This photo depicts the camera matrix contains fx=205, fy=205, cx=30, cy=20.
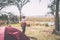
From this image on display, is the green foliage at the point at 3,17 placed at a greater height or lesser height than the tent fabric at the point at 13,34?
greater

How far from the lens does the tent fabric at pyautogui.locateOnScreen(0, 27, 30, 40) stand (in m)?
2.38

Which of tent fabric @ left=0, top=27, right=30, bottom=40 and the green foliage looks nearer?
tent fabric @ left=0, top=27, right=30, bottom=40

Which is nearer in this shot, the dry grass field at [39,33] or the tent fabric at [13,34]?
the tent fabric at [13,34]

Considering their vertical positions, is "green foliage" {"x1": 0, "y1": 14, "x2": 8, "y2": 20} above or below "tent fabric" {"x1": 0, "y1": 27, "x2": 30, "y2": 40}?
above

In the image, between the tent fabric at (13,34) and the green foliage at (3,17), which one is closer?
the tent fabric at (13,34)

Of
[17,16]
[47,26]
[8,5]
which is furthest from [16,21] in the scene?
[47,26]

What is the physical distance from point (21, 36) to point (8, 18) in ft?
0.97

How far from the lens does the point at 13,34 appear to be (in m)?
2.39

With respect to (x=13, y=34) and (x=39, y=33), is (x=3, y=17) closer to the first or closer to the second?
(x=13, y=34)

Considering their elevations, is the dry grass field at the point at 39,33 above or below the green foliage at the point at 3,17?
below

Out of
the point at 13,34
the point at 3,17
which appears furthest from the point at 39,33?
the point at 3,17

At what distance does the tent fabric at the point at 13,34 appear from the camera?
238cm

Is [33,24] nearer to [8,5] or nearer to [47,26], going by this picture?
[47,26]

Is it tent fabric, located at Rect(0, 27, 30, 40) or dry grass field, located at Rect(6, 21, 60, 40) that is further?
dry grass field, located at Rect(6, 21, 60, 40)
